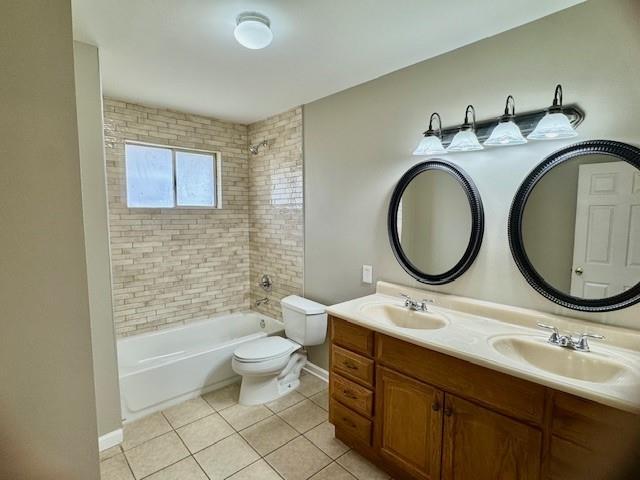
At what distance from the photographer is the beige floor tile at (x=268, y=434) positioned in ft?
6.74

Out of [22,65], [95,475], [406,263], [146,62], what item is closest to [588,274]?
[406,263]

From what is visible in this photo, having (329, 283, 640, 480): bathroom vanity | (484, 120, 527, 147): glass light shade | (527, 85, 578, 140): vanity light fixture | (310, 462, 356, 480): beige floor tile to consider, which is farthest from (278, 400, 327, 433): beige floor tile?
(527, 85, 578, 140): vanity light fixture

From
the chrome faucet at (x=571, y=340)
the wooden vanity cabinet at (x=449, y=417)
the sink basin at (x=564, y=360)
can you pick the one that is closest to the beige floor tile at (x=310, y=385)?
the wooden vanity cabinet at (x=449, y=417)

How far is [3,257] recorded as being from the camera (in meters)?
0.68

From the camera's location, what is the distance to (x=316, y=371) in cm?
294

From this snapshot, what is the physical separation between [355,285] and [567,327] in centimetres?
138

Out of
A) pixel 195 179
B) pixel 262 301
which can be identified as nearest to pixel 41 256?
pixel 195 179

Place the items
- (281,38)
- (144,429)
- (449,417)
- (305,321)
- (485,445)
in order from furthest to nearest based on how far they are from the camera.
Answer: (305,321)
(144,429)
(281,38)
(449,417)
(485,445)

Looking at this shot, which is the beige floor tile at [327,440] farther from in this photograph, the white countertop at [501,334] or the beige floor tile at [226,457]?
the white countertop at [501,334]

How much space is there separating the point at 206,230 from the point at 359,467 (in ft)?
8.39

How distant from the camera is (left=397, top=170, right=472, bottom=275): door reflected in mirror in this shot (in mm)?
1935

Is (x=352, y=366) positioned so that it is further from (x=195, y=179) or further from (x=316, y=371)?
(x=195, y=179)

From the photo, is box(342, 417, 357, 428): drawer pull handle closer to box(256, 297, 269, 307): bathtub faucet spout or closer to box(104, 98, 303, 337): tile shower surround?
box(104, 98, 303, 337): tile shower surround

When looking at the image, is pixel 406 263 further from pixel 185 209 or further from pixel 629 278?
pixel 185 209
